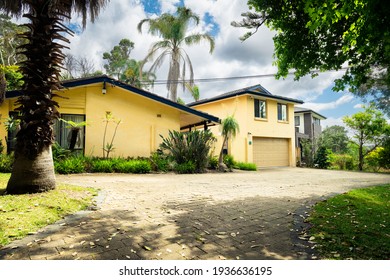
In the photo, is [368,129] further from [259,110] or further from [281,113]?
[259,110]

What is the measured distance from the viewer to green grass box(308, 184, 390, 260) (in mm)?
2557

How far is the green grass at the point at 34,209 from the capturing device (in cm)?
289

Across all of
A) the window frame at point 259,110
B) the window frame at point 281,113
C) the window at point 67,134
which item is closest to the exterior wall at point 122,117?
the window at point 67,134

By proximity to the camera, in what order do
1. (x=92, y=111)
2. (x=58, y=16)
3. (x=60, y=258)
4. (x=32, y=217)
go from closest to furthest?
(x=60, y=258)
(x=32, y=217)
(x=58, y=16)
(x=92, y=111)

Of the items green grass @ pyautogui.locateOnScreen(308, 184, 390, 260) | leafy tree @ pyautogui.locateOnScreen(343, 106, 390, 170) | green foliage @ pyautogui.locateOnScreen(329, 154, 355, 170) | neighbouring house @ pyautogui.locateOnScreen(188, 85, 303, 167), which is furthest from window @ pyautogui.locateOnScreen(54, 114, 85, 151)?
green foliage @ pyautogui.locateOnScreen(329, 154, 355, 170)

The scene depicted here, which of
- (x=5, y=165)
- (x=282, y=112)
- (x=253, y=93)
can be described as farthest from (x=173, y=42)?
(x=5, y=165)

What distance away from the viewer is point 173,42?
56.3ft

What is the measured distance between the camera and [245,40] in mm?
5277

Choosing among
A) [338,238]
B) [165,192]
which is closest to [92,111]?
[165,192]

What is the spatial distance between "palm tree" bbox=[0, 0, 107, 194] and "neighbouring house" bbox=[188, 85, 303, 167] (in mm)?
12114

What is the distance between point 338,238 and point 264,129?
48.7ft

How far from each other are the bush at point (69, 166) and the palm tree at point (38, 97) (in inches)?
156

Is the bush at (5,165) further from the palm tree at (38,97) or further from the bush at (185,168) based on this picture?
the bush at (185,168)

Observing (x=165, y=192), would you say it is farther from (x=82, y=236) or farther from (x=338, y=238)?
(x=338, y=238)
